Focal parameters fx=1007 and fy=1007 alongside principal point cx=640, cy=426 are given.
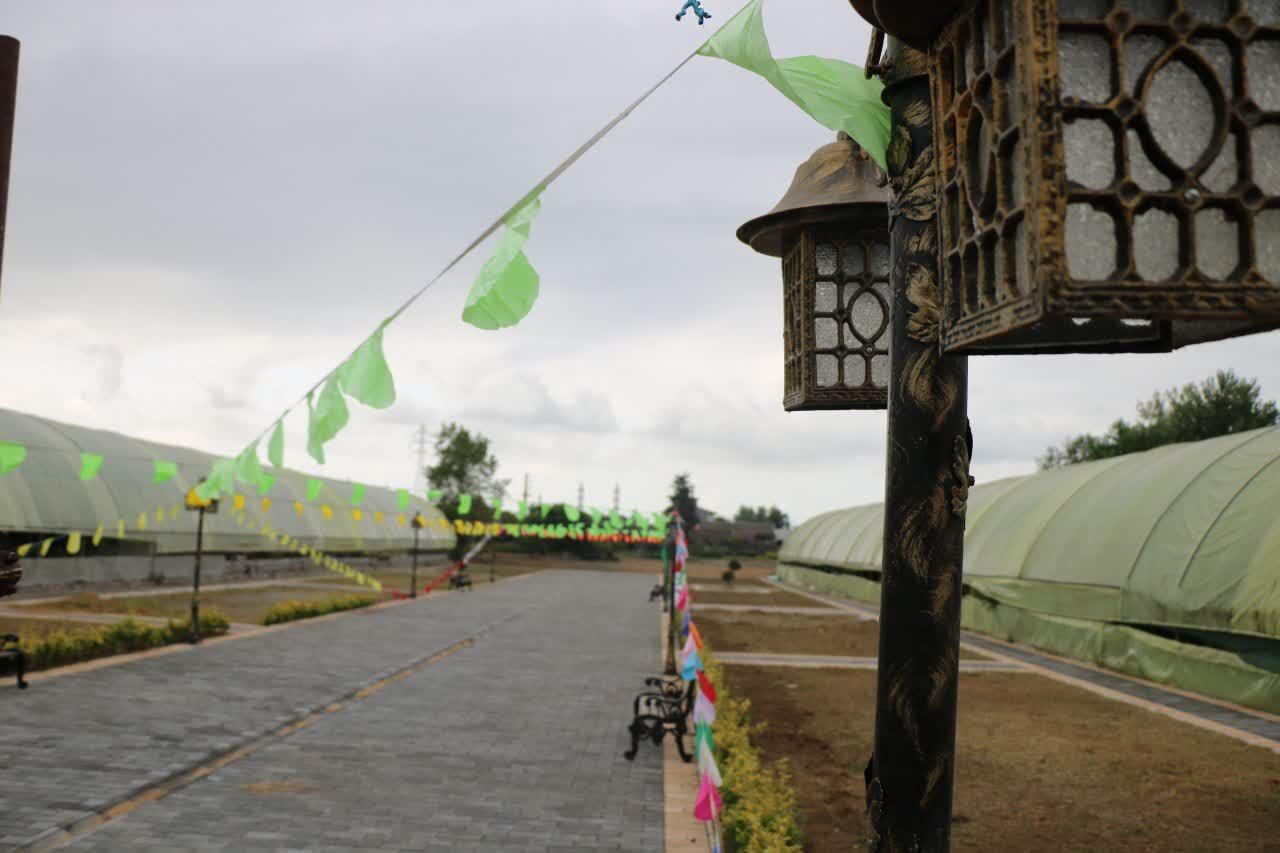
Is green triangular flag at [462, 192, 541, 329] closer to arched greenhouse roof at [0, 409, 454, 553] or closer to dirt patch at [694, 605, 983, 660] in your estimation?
dirt patch at [694, 605, 983, 660]

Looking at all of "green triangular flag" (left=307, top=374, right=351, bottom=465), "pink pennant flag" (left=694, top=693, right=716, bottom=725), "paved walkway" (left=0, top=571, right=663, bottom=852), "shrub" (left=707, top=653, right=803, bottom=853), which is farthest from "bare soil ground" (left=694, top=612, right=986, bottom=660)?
"green triangular flag" (left=307, top=374, right=351, bottom=465)

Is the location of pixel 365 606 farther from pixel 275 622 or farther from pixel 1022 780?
pixel 1022 780

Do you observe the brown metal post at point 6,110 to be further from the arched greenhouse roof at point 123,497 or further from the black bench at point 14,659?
the arched greenhouse roof at point 123,497

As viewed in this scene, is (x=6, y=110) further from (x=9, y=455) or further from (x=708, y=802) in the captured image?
(x=9, y=455)

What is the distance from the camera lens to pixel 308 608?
A: 74.8ft

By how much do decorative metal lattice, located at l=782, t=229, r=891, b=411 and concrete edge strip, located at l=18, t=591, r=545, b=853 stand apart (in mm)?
6090

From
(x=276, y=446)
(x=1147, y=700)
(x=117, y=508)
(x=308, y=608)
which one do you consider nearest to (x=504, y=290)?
(x=276, y=446)

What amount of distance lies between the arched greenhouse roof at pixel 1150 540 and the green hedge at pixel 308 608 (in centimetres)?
1490

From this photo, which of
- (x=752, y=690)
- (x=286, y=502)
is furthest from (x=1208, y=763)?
(x=286, y=502)

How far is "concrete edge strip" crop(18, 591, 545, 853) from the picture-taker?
6691 mm

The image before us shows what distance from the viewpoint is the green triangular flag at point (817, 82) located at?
2.38 metres

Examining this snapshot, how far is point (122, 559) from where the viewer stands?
29.8 m

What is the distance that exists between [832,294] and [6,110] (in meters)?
2.34

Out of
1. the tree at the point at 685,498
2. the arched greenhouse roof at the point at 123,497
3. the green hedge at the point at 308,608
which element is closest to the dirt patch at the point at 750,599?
the green hedge at the point at 308,608
